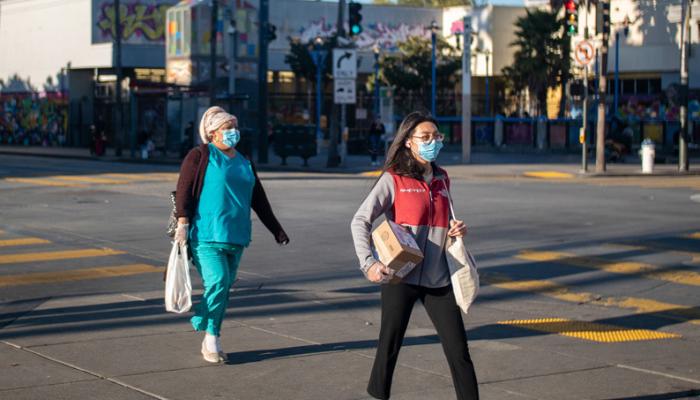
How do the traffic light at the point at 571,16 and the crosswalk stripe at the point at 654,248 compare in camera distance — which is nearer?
the crosswalk stripe at the point at 654,248

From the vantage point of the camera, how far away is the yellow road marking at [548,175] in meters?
31.9

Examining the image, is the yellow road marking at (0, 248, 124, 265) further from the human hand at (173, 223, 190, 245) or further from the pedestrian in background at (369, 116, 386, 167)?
the pedestrian in background at (369, 116, 386, 167)

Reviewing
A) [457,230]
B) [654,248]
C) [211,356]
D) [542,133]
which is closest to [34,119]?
[542,133]

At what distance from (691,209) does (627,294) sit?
32.3 ft

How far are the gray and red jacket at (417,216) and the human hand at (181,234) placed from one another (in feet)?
6.67

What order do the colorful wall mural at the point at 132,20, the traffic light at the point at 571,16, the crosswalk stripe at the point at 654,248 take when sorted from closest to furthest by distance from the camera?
the crosswalk stripe at the point at 654,248
the traffic light at the point at 571,16
the colorful wall mural at the point at 132,20

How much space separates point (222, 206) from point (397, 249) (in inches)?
90.8

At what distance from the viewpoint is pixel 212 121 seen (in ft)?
26.4

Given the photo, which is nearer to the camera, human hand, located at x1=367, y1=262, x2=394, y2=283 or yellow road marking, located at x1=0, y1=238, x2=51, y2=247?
human hand, located at x1=367, y1=262, x2=394, y2=283

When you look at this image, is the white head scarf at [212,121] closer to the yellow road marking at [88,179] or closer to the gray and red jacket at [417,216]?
the gray and red jacket at [417,216]

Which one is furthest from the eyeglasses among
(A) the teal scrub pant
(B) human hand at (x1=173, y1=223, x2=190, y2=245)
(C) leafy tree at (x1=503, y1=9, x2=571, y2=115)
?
(C) leafy tree at (x1=503, y1=9, x2=571, y2=115)

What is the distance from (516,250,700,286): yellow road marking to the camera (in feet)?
41.8

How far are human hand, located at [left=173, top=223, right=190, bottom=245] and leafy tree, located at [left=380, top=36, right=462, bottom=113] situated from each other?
58126 millimetres

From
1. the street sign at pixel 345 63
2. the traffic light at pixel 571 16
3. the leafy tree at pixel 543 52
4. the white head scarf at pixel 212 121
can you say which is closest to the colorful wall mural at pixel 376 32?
the leafy tree at pixel 543 52
